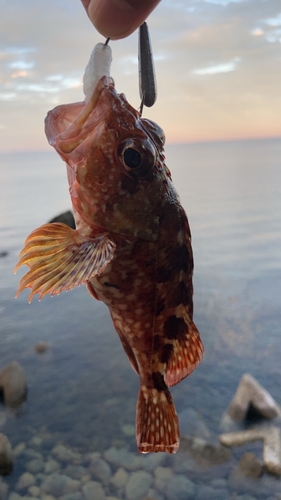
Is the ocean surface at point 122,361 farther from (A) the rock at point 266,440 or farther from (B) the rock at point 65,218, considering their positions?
(B) the rock at point 65,218

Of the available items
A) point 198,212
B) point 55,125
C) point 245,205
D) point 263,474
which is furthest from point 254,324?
point 245,205

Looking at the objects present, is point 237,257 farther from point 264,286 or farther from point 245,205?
point 245,205

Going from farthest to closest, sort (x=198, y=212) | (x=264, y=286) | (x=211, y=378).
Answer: (x=198, y=212), (x=264, y=286), (x=211, y=378)

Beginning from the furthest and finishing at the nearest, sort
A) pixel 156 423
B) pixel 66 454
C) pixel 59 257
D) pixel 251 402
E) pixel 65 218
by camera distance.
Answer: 1. pixel 65 218
2. pixel 251 402
3. pixel 66 454
4. pixel 156 423
5. pixel 59 257

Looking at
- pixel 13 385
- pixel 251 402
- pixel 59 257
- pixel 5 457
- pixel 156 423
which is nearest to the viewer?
pixel 59 257

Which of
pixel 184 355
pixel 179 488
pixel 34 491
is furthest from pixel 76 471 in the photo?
pixel 184 355

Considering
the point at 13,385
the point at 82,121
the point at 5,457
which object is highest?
the point at 82,121

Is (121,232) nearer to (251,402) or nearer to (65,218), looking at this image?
(251,402)

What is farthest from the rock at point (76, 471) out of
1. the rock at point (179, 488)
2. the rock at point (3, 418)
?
the rock at point (3, 418)
